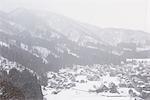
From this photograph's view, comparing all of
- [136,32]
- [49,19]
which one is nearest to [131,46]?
[136,32]

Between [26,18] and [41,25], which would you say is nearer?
[41,25]

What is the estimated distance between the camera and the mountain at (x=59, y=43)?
57688 mm

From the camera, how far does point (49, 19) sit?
15800 centimetres

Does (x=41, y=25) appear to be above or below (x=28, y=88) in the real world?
above

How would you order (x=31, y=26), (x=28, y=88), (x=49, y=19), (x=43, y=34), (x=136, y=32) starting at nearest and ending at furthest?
(x=28, y=88), (x=43, y=34), (x=31, y=26), (x=136, y=32), (x=49, y=19)

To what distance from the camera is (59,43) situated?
96.0 m

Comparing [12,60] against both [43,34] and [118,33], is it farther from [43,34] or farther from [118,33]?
[118,33]

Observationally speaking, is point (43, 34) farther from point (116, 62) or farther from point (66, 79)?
point (66, 79)

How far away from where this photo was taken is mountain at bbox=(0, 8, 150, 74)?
57.7 metres

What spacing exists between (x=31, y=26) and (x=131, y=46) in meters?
50.5

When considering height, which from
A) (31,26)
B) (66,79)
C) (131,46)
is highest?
(31,26)

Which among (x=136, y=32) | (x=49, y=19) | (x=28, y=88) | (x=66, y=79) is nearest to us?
(x=28, y=88)

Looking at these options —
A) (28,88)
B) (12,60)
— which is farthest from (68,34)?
(28,88)

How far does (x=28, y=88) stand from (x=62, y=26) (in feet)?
414
